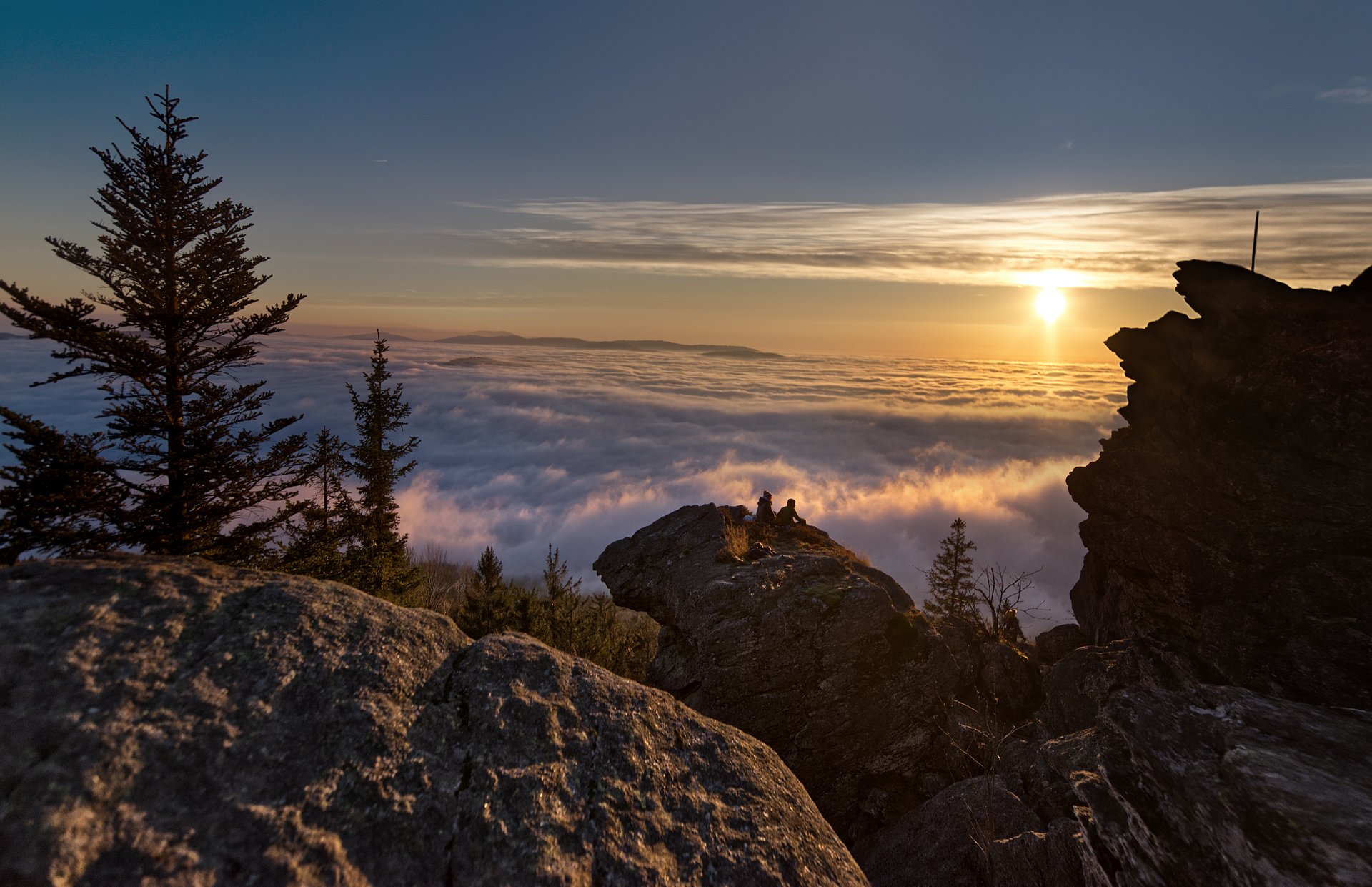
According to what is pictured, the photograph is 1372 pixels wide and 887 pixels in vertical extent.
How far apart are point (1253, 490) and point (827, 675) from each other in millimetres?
9802

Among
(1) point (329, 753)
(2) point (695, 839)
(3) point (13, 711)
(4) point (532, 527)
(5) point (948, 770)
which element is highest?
(3) point (13, 711)

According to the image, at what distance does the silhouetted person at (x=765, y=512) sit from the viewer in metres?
20.2

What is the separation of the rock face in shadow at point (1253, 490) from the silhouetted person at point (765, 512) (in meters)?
9.18

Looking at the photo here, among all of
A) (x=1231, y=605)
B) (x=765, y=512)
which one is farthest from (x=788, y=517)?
(x=1231, y=605)

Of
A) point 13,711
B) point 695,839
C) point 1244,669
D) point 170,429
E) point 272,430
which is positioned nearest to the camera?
point 13,711

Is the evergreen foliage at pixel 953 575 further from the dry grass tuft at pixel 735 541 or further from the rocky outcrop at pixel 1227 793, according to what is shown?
the rocky outcrop at pixel 1227 793

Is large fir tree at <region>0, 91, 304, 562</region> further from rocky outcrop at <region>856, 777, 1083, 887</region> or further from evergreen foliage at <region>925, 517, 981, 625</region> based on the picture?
evergreen foliage at <region>925, 517, 981, 625</region>

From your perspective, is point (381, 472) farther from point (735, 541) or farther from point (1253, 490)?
point (1253, 490)

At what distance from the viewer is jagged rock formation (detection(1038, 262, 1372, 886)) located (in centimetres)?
616

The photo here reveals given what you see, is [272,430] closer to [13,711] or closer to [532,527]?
[13,711]

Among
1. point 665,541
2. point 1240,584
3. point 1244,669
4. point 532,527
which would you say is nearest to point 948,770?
point 1244,669

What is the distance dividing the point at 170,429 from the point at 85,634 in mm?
12981

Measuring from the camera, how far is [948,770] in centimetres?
1416

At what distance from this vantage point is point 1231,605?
42.6 feet
